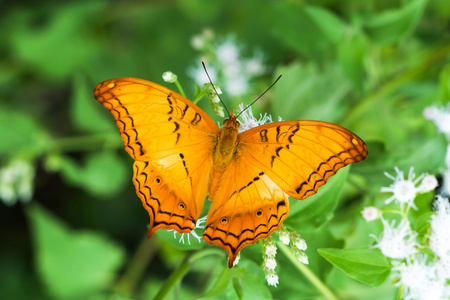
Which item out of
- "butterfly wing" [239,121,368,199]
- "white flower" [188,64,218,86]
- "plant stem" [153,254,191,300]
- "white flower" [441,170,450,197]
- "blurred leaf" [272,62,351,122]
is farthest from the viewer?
"white flower" [188,64,218,86]

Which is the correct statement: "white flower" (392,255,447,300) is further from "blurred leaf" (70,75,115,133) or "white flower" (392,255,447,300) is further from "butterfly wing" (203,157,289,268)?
"blurred leaf" (70,75,115,133)

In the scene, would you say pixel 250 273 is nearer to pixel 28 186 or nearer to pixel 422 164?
pixel 422 164

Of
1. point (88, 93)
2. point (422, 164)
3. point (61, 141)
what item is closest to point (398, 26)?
point (422, 164)

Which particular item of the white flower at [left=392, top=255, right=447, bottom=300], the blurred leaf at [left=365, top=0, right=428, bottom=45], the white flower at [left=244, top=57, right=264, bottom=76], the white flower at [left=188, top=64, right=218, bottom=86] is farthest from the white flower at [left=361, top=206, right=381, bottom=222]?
the white flower at [left=244, top=57, right=264, bottom=76]

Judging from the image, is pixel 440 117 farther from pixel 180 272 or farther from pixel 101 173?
pixel 101 173

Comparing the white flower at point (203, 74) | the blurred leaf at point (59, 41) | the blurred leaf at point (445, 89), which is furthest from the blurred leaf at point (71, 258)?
the blurred leaf at point (445, 89)

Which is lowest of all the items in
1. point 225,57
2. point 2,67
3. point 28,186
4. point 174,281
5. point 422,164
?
point 174,281
